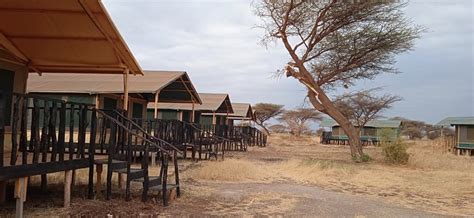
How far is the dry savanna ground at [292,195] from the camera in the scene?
8094mm

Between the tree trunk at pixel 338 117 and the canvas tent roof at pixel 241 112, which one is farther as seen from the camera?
the canvas tent roof at pixel 241 112

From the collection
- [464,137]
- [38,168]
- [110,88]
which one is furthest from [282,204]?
[464,137]

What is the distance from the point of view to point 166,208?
26.7 feet

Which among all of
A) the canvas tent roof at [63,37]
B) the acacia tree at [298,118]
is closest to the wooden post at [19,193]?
the canvas tent roof at [63,37]

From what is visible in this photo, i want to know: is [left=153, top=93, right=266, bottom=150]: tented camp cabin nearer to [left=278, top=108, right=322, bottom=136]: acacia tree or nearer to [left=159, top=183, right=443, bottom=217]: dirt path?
[left=159, top=183, right=443, bottom=217]: dirt path

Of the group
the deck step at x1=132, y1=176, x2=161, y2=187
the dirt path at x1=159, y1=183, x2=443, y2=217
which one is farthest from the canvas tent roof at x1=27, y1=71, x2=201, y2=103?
the deck step at x1=132, y1=176, x2=161, y2=187

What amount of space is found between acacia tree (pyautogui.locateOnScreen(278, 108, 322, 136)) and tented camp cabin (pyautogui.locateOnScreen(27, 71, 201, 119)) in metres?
41.3

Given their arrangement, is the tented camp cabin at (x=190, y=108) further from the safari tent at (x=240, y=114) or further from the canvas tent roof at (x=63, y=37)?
the canvas tent roof at (x=63, y=37)

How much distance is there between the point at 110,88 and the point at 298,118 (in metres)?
47.9

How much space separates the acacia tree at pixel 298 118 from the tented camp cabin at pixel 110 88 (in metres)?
41.3

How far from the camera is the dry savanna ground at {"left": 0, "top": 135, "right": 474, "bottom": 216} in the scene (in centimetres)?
809

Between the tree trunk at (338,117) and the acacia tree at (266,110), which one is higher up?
the acacia tree at (266,110)

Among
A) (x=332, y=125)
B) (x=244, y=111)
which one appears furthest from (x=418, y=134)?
(x=244, y=111)

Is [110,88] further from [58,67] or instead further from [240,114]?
[240,114]
